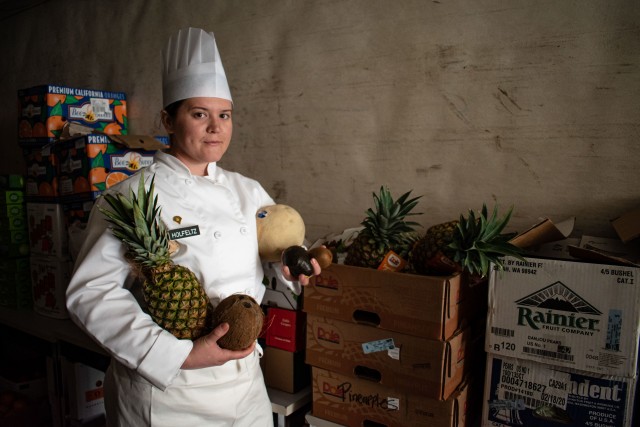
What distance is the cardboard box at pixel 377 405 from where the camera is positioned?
155 centimetres

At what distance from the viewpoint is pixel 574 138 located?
1.82m

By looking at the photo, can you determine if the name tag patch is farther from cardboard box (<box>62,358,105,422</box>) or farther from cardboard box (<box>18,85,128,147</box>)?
cardboard box (<box>18,85,128,147</box>)

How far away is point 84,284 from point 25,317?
2185mm

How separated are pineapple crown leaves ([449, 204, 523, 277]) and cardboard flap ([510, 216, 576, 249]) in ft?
0.15

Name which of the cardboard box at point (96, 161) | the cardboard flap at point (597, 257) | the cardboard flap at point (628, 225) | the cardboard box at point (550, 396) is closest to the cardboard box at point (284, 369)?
the cardboard box at point (550, 396)

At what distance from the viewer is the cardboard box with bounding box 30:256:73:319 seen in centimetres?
288

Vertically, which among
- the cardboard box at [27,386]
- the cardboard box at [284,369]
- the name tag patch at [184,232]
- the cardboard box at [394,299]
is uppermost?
the name tag patch at [184,232]

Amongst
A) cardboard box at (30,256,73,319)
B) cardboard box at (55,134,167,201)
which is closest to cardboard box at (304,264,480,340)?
cardboard box at (55,134,167,201)

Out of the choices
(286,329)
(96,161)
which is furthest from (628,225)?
(96,161)

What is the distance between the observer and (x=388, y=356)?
161 cm

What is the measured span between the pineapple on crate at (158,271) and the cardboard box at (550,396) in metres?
1.03

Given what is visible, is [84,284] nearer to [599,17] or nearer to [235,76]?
[235,76]

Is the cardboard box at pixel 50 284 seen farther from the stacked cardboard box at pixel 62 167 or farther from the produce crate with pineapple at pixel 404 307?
the produce crate with pineapple at pixel 404 307

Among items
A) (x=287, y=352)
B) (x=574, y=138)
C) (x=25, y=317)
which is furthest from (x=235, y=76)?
(x=25, y=317)
